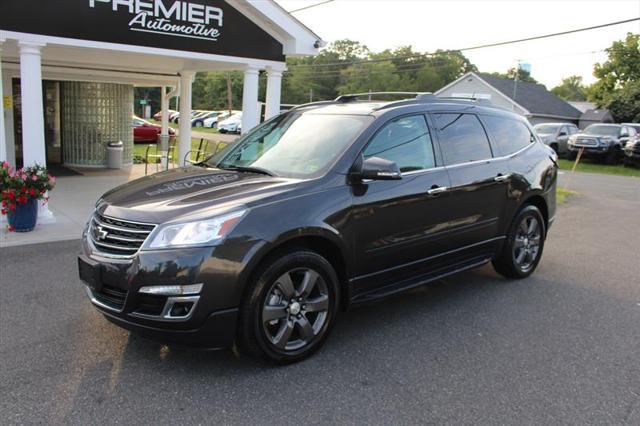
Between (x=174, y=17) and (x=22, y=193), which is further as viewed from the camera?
(x=174, y=17)

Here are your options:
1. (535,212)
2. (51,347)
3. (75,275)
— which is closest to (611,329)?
(535,212)

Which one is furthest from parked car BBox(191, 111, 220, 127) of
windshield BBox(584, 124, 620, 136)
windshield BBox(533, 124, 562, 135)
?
windshield BBox(584, 124, 620, 136)

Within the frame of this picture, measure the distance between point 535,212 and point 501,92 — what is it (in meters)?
36.9

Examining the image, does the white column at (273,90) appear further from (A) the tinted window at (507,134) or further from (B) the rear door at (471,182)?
(B) the rear door at (471,182)

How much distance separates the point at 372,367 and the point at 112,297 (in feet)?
6.03

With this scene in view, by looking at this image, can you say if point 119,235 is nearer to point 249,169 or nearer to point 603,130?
point 249,169

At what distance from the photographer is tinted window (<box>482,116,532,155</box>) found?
18.2 ft

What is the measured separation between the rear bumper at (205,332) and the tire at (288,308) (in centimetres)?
10

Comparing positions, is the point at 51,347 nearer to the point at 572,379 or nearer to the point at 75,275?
the point at 75,275

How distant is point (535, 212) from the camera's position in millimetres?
5977

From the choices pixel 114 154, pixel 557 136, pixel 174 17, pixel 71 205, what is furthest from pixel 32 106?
pixel 557 136

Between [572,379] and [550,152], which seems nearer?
[572,379]

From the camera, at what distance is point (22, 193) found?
284 inches

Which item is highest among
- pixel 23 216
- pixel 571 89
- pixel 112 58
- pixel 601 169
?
pixel 571 89
